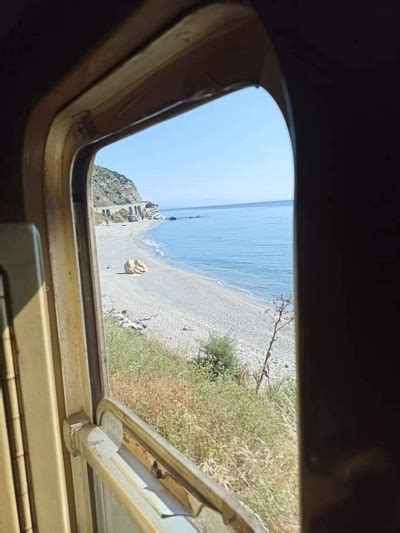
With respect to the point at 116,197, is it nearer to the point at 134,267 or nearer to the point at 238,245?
the point at 134,267

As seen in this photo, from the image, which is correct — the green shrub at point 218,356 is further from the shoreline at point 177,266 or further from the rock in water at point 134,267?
the rock in water at point 134,267

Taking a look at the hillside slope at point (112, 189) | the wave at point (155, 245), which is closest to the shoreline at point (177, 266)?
the wave at point (155, 245)

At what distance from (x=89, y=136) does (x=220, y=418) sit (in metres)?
0.87

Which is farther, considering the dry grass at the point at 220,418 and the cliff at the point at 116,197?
the cliff at the point at 116,197

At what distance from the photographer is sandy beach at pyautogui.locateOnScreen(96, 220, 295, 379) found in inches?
36.9

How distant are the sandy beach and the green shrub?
0.02 metres

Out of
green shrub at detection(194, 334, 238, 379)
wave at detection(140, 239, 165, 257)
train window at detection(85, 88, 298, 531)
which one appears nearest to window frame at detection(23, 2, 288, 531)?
train window at detection(85, 88, 298, 531)

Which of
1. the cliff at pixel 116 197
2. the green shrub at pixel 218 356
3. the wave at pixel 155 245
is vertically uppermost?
the cliff at pixel 116 197

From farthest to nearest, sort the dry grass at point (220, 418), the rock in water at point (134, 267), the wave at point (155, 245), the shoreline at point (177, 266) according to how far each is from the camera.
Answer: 1. the rock in water at point (134, 267)
2. the wave at point (155, 245)
3. the shoreline at point (177, 266)
4. the dry grass at point (220, 418)

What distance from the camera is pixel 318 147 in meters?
0.35

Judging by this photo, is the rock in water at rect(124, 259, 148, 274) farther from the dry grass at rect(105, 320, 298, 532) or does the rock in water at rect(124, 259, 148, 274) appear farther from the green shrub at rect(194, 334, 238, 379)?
the green shrub at rect(194, 334, 238, 379)

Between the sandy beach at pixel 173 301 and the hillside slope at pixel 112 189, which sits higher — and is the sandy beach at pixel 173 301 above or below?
below

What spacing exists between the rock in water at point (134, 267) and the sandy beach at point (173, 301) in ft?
0.05

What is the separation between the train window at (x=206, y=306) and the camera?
75 centimetres
